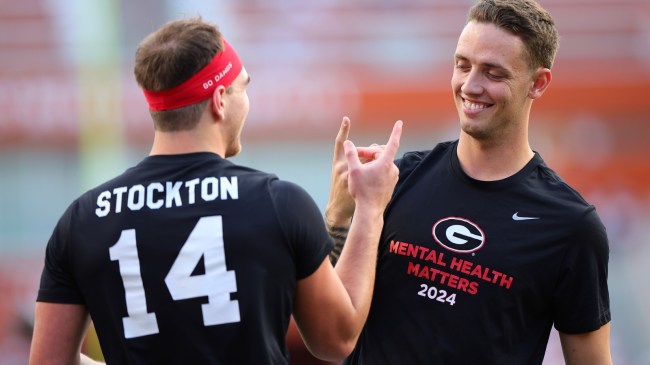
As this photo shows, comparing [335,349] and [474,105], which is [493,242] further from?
[335,349]

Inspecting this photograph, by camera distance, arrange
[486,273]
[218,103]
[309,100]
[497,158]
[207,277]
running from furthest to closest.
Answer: [309,100] < [497,158] < [486,273] < [218,103] < [207,277]

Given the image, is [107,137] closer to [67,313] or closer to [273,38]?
[273,38]

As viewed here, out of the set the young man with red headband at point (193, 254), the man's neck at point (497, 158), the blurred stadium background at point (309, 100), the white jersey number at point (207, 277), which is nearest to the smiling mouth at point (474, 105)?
the man's neck at point (497, 158)

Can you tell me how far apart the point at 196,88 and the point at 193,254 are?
0.46 m

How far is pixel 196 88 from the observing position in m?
2.74

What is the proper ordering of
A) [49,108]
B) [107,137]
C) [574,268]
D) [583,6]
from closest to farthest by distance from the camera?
[574,268], [107,137], [49,108], [583,6]

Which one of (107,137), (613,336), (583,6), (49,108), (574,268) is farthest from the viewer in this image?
(583,6)

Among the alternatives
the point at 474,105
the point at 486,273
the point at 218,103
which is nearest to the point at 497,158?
the point at 474,105

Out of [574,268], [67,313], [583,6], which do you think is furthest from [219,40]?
[583,6]

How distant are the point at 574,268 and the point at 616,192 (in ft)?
38.9

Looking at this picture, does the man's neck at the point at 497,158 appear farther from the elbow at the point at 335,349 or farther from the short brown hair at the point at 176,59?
the short brown hair at the point at 176,59

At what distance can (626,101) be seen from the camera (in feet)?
49.8

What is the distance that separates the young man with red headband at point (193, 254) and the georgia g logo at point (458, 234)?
522mm

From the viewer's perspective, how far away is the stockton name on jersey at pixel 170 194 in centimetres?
271
